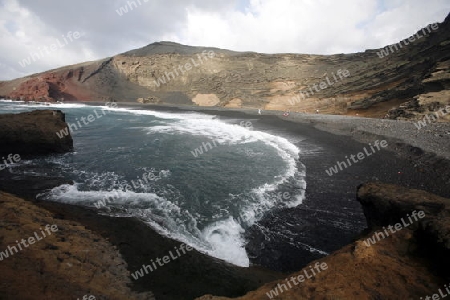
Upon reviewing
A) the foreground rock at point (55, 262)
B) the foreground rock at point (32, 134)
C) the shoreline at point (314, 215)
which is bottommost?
the shoreline at point (314, 215)

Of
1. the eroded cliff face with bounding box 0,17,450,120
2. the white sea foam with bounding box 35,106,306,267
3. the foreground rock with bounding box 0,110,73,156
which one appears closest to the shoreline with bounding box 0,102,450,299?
the white sea foam with bounding box 35,106,306,267

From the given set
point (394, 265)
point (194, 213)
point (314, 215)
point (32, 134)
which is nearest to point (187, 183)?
point (194, 213)

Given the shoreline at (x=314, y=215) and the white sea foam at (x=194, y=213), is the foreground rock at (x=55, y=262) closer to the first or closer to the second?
the shoreline at (x=314, y=215)

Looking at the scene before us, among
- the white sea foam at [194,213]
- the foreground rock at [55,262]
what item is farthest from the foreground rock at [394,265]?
the white sea foam at [194,213]

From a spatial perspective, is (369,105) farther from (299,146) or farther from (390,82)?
(299,146)

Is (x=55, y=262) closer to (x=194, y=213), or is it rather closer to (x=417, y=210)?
(x=194, y=213)

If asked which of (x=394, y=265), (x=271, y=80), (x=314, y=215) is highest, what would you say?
(x=271, y=80)

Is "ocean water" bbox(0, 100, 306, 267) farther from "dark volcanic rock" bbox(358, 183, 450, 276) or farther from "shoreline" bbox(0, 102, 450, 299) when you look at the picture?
"dark volcanic rock" bbox(358, 183, 450, 276)
